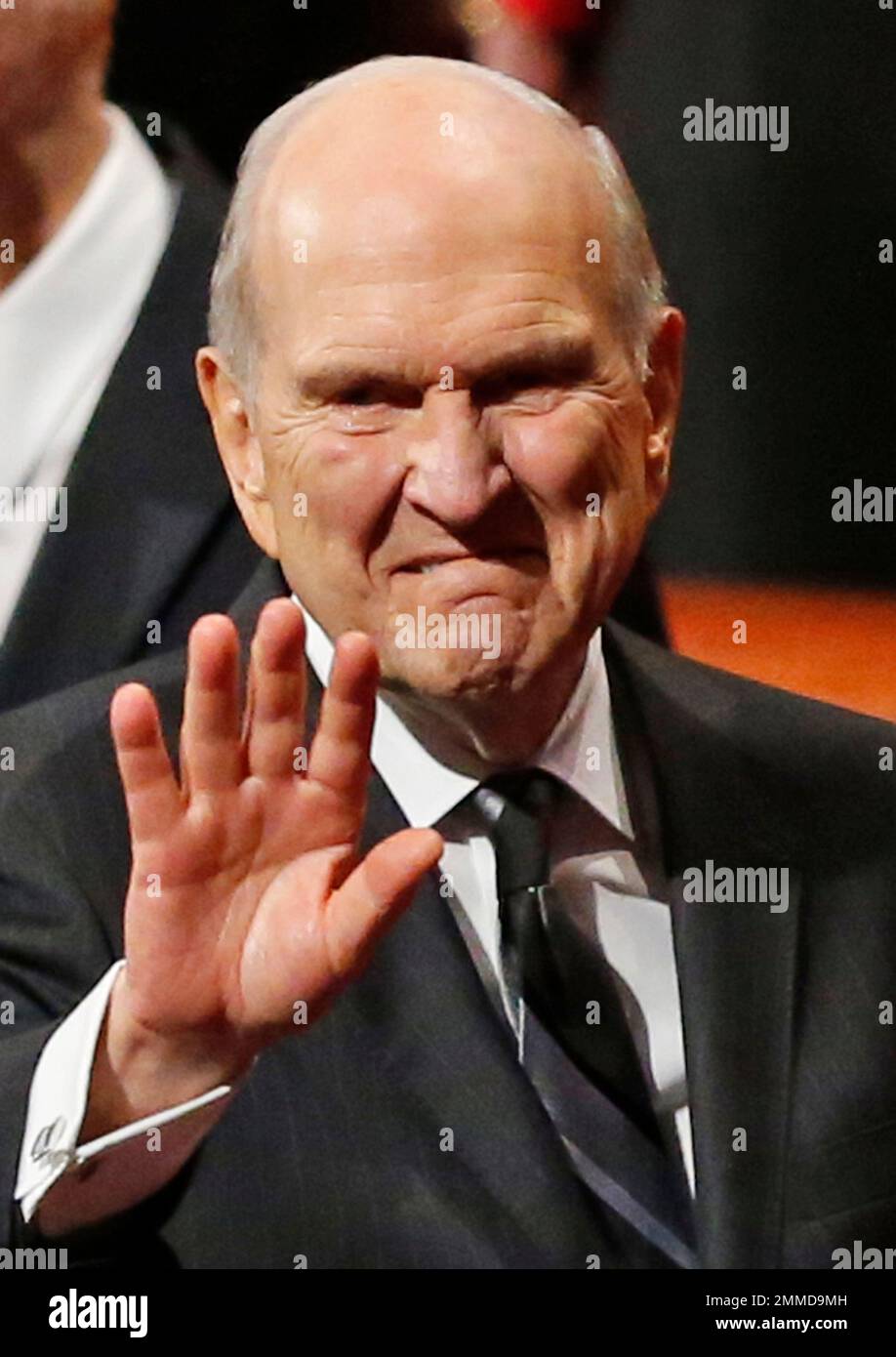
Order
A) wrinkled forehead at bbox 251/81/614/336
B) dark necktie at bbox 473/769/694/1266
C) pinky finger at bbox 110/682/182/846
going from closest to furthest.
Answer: pinky finger at bbox 110/682/182/846 → wrinkled forehead at bbox 251/81/614/336 → dark necktie at bbox 473/769/694/1266

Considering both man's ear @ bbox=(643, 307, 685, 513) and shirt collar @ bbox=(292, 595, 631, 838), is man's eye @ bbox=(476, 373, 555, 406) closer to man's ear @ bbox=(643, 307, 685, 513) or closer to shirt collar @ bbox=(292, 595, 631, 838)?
man's ear @ bbox=(643, 307, 685, 513)

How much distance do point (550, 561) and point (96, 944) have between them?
16.8 inches

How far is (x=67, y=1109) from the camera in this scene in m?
1.36

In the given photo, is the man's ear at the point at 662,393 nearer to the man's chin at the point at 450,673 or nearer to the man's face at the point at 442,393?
the man's face at the point at 442,393

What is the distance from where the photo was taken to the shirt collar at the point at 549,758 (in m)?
1.57

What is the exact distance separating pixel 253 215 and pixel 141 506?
0.77 ft

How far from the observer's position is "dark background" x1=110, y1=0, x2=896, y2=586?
1612 millimetres

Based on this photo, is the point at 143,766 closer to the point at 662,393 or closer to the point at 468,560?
the point at 468,560

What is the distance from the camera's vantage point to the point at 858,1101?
5.33ft

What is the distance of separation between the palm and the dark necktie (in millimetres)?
276

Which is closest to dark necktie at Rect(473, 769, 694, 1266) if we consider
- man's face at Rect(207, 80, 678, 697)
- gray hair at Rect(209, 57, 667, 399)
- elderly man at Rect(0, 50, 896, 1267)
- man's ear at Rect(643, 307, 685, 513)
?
elderly man at Rect(0, 50, 896, 1267)

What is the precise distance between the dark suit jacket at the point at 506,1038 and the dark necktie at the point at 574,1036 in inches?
1.1
